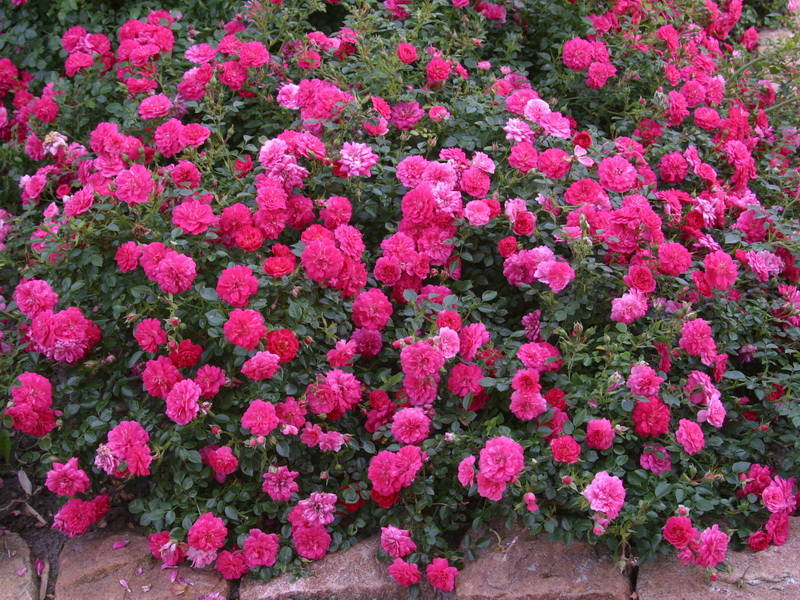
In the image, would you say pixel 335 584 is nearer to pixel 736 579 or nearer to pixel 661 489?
pixel 661 489

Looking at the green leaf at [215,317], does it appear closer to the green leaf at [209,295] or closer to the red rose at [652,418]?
the green leaf at [209,295]

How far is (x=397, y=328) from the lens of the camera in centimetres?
269

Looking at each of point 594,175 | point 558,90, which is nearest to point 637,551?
point 594,175

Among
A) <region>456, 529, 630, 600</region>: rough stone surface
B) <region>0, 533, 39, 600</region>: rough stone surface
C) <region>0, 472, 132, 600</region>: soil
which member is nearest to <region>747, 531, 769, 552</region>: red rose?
<region>456, 529, 630, 600</region>: rough stone surface

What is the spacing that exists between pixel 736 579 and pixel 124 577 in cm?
182

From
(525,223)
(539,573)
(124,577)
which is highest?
(525,223)

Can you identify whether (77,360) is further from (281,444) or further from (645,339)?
Answer: (645,339)

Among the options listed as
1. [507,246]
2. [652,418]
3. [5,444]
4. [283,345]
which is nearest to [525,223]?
[507,246]

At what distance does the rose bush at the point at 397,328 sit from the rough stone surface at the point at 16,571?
8.8 inches

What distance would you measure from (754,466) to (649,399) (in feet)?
1.30

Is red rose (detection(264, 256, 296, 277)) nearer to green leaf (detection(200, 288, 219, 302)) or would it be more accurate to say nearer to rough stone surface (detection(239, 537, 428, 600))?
green leaf (detection(200, 288, 219, 302))

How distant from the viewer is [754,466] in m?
2.38

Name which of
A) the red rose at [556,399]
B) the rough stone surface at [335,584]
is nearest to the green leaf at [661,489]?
the red rose at [556,399]

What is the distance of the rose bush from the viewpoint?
2.32 m
